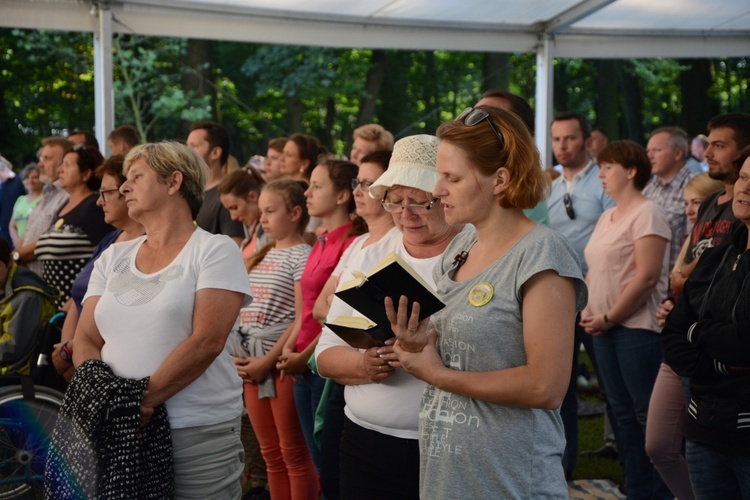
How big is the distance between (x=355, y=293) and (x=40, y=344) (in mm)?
3365

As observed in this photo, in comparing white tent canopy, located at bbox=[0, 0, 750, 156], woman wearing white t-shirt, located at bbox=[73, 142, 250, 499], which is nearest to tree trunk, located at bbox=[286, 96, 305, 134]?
white tent canopy, located at bbox=[0, 0, 750, 156]

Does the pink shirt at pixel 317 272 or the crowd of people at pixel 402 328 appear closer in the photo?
the crowd of people at pixel 402 328

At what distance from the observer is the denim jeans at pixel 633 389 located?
14.8 feet

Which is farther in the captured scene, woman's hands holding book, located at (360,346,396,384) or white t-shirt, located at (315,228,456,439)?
white t-shirt, located at (315,228,456,439)

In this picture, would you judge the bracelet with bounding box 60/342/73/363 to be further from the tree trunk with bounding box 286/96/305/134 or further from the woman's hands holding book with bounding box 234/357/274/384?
the tree trunk with bounding box 286/96/305/134

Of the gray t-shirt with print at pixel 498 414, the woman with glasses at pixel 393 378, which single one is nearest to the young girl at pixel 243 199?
the woman with glasses at pixel 393 378

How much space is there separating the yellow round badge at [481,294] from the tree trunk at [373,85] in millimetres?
17916

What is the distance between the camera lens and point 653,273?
460cm

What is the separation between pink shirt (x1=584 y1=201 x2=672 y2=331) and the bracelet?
8.95 feet

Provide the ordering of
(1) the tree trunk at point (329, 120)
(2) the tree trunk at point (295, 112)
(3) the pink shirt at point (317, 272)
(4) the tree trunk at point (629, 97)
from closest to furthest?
(3) the pink shirt at point (317, 272) → (2) the tree trunk at point (295, 112) → (4) the tree trunk at point (629, 97) → (1) the tree trunk at point (329, 120)

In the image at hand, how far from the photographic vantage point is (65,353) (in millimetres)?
4598

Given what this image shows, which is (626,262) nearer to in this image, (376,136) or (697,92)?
(376,136)

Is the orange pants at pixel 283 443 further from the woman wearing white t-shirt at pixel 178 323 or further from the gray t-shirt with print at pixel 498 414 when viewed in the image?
the gray t-shirt with print at pixel 498 414

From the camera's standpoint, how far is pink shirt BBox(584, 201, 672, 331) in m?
4.63
